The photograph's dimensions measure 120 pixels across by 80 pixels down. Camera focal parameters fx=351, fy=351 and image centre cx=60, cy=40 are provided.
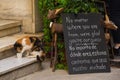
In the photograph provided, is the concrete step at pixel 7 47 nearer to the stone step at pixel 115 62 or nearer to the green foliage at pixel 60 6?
the green foliage at pixel 60 6

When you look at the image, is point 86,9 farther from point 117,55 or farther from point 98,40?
point 117,55

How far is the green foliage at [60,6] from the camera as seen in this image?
6.32 metres

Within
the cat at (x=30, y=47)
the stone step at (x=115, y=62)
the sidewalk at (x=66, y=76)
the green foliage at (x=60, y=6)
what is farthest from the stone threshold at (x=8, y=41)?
the stone step at (x=115, y=62)

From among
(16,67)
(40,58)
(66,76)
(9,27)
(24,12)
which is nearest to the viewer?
(16,67)

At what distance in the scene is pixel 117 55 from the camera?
684 centimetres

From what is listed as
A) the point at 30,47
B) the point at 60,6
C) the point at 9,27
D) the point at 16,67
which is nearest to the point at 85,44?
the point at 60,6

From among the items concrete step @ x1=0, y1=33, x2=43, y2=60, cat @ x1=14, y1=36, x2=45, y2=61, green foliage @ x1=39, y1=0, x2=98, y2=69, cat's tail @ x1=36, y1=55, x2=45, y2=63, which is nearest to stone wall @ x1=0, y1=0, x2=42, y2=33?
green foliage @ x1=39, y1=0, x2=98, y2=69

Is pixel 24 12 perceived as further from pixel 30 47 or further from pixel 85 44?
pixel 85 44

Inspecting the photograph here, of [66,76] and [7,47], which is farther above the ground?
[7,47]

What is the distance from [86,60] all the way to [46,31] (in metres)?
1.01

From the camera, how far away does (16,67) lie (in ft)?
19.0

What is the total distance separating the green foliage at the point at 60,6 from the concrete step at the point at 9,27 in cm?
68

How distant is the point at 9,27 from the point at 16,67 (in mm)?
1384

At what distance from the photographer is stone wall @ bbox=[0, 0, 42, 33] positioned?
720cm
